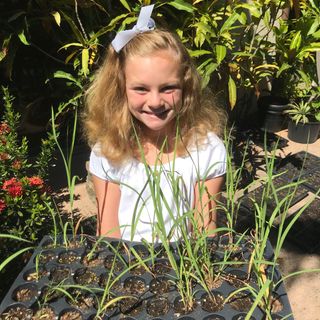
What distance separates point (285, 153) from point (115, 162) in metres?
2.56

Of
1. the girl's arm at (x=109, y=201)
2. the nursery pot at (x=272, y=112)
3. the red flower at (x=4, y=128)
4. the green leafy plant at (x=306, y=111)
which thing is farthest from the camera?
the nursery pot at (x=272, y=112)

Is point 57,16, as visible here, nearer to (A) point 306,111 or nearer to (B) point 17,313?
(B) point 17,313

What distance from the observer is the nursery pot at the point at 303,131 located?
3699mm

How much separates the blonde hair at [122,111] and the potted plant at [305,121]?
248cm

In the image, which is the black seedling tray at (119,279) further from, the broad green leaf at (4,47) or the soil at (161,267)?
the broad green leaf at (4,47)

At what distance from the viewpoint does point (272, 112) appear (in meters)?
3.90

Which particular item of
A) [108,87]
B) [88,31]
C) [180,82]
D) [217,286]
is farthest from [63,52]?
[217,286]

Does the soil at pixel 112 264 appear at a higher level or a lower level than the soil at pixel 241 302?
lower

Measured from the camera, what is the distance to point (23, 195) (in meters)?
1.74

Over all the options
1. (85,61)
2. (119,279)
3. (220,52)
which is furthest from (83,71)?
(119,279)

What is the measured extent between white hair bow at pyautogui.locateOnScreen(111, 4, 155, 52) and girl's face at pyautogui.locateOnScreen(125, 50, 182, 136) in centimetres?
6

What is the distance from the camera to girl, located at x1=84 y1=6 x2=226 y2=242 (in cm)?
120

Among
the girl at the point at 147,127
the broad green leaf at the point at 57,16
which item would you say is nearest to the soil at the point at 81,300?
the girl at the point at 147,127

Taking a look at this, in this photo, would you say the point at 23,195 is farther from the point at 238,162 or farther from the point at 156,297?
the point at 238,162
